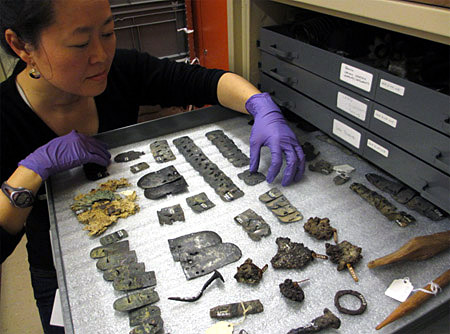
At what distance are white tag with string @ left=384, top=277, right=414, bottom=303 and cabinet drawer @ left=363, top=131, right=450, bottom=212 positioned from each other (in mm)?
225

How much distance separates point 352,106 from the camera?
1.09m

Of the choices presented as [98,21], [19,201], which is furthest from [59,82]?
[19,201]

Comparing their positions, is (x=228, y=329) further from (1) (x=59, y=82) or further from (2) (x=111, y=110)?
(2) (x=111, y=110)

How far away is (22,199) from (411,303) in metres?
1.11

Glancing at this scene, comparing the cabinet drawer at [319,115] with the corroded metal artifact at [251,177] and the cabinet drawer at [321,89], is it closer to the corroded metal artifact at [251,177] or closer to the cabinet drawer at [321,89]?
the cabinet drawer at [321,89]

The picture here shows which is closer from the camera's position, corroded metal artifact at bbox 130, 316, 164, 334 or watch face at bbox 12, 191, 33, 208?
corroded metal artifact at bbox 130, 316, 164, 334

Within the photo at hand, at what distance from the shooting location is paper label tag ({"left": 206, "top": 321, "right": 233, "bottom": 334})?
2.49 feet

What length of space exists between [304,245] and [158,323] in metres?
0.43

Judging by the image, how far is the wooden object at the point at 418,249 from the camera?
0.85 meters

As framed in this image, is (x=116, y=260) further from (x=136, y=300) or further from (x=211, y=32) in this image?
(x=211, y=32)

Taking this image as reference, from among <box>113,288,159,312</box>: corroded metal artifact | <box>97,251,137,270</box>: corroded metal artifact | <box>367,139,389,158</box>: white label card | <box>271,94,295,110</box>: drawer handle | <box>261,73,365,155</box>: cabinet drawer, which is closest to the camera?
<box>113,288,159,312</box>: corroded metal artifact

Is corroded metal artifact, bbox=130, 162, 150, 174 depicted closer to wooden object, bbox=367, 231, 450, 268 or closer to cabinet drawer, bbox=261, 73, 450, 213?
cabinet drawer, bbox=261, 73, 450, 213

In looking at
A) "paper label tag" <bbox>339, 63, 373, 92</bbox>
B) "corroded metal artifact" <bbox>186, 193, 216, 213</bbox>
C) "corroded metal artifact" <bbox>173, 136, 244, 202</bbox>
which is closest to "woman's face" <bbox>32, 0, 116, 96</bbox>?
"corroded metal artifact" <bbox>173, 136, 244, 202</bbox>

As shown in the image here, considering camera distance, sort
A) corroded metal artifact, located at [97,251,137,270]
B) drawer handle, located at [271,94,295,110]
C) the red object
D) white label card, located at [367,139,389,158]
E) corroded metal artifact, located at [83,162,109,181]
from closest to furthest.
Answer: corroded metal artifact, located at [97,251,137,270], white label card, located at [367,139,389,158], corroded metal artifact, located at [83,162,109,181], drawer handle, located at [271,94,295,110], the red object
